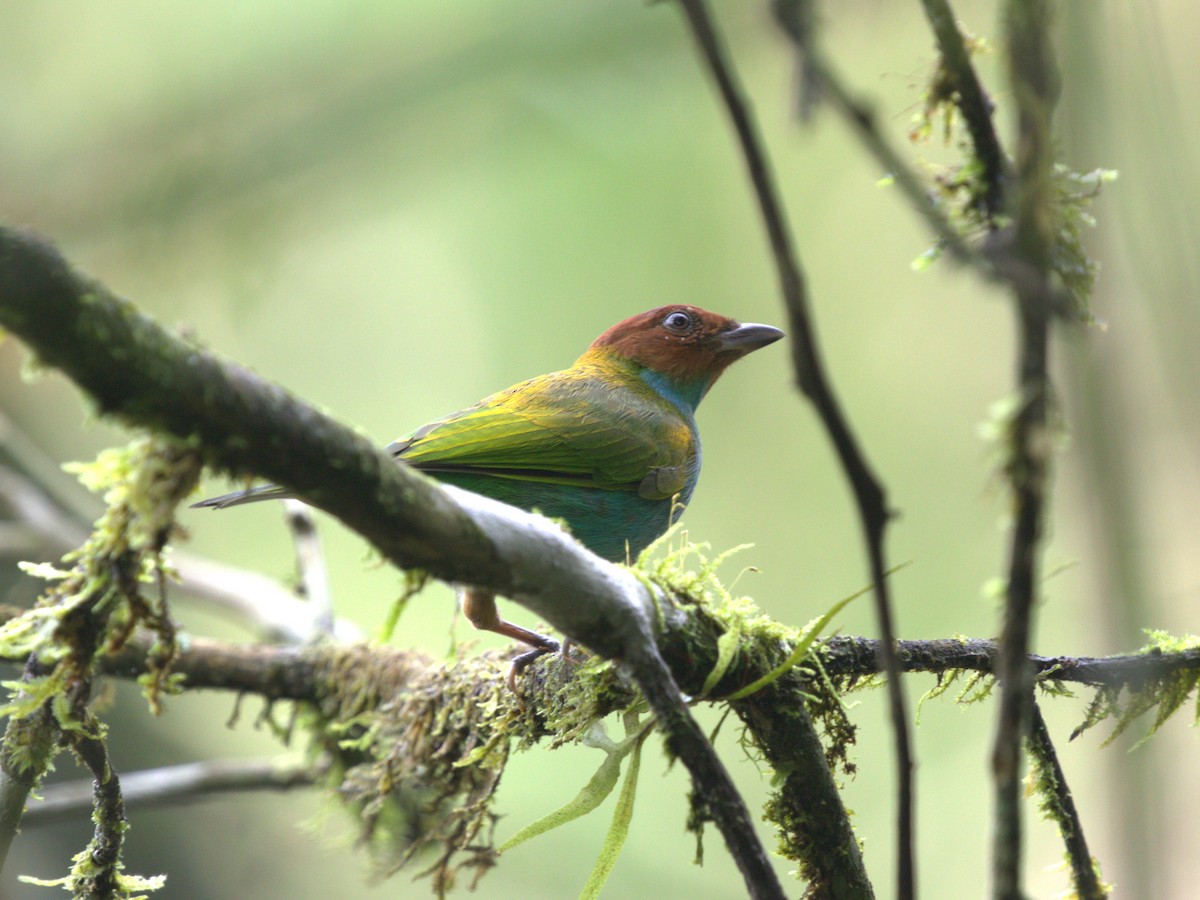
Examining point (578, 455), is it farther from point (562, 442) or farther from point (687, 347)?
point (687, 347)

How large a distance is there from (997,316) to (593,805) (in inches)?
298

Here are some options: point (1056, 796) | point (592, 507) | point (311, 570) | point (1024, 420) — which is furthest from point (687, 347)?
point (1024, 420)

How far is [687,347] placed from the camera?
4.99 meters

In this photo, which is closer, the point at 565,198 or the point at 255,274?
the point at 255,274

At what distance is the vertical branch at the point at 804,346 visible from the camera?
114cm

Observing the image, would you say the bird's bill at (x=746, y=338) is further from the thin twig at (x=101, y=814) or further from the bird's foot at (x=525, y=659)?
the thin twig at (x=101, y=814)

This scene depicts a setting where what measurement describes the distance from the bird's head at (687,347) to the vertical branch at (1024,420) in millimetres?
3598

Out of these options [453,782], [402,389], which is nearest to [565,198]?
[402,389]

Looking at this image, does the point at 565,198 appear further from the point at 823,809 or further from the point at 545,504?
the point at 823,809

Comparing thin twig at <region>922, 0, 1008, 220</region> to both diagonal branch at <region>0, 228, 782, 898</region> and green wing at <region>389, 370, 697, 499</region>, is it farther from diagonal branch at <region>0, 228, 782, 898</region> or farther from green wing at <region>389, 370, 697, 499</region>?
green wing at <region>389, 370, 697, 499</region>

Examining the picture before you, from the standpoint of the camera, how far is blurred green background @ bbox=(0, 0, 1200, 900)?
202 cm

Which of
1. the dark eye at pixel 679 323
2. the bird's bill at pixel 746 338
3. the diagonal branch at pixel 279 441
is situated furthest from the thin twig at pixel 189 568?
the diagonal branch at pixel 279 441

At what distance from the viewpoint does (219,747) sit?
699cm

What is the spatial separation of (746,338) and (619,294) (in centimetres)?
461
